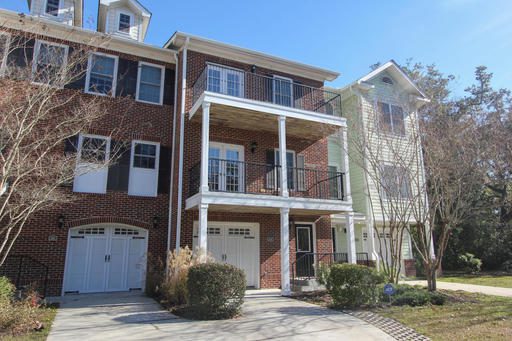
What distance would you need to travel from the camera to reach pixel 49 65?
392 inches

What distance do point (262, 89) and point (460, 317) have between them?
10.3m

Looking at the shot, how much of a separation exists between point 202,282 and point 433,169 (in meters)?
8.33

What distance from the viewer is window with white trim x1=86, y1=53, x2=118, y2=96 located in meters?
13.1

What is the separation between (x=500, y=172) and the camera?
70.9 feet

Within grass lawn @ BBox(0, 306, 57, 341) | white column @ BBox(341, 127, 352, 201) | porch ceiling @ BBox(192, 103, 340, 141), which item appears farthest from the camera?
white column @ BBox(341, 127, 352, 201)

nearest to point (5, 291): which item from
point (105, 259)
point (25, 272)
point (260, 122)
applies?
point (25, 272)

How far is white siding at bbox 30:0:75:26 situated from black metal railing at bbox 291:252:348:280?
41.5 ft

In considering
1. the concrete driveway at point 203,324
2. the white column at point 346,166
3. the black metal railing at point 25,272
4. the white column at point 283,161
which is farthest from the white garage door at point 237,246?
the black metal railing at point 25,272

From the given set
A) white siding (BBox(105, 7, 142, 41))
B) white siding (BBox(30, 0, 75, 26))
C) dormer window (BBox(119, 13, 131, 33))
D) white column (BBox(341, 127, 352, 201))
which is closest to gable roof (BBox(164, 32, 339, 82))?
white siding (BBox(105, 7, 142, 41))

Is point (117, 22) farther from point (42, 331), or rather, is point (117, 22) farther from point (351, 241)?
point (351, 241)

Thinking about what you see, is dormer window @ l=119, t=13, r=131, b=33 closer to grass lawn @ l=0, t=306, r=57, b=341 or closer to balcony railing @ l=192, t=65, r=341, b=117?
balcony railing @ l=192, t=65, r=341, b=117

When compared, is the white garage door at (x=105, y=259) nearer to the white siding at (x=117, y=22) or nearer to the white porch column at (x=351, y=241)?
the white porch column at (x=351, y=241)

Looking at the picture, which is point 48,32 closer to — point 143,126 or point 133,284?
point 143,126

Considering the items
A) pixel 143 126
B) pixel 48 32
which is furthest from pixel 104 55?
pixel 143 126
